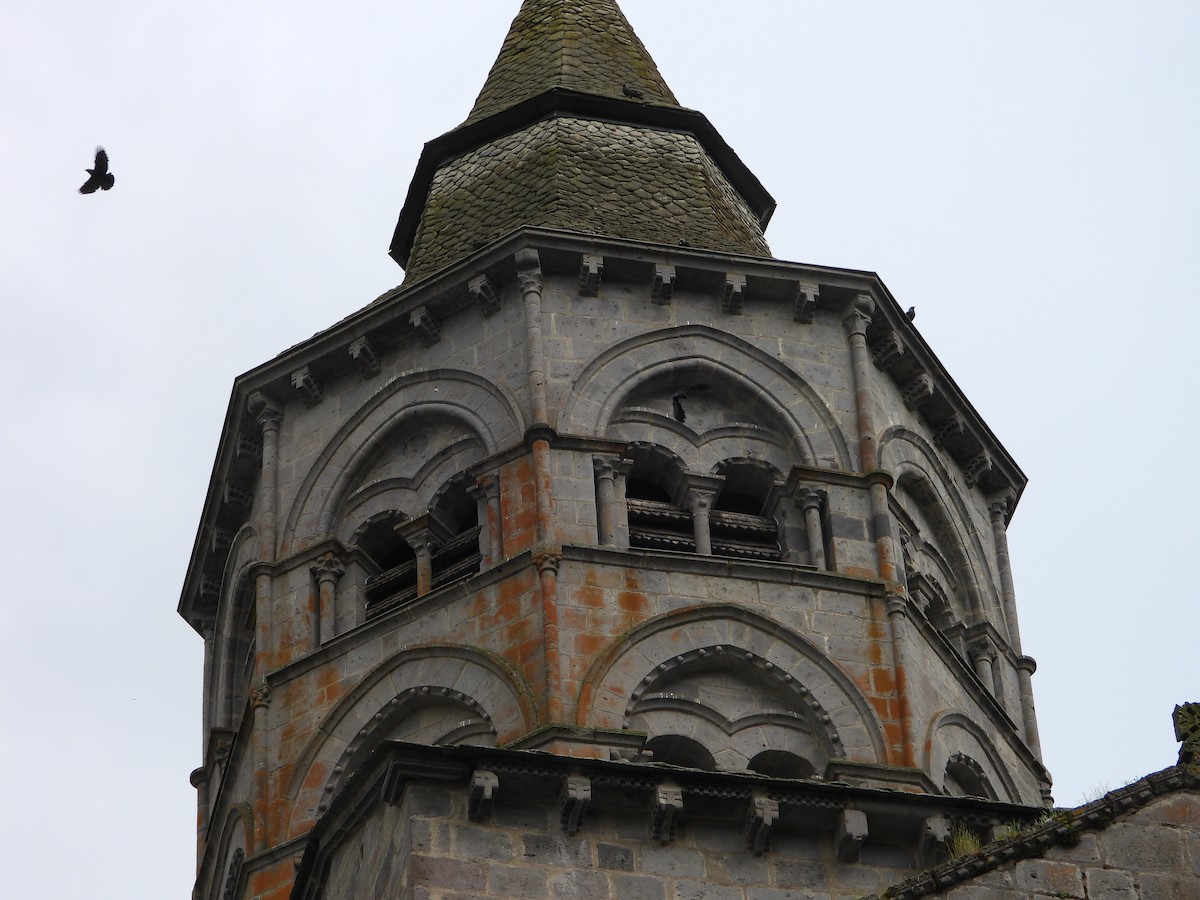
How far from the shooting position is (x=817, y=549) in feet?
113

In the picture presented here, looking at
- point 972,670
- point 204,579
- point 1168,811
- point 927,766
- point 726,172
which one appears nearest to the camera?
point 1168,811

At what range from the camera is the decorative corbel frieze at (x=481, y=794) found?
2744 cm

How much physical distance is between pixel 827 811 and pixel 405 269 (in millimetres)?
13819

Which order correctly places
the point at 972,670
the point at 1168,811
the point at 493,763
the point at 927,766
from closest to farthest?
the point at 1168,811
the point at 493,763
the point at 927,766
the point at 972,670

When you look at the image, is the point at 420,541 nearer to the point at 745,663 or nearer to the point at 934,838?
the point at 745,663

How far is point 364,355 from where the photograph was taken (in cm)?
3666

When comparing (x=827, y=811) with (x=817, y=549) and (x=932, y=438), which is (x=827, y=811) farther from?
(x=932, y=438)

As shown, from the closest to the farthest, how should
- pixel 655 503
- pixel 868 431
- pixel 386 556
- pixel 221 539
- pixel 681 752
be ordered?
pixel 681 752 < pixel 655 503 < pixel 868 431 < pixel 386 556 < pixel 221 539

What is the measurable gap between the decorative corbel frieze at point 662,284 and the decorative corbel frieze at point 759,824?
30.0 feet

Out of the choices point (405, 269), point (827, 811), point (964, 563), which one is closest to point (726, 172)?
point (405, 269)

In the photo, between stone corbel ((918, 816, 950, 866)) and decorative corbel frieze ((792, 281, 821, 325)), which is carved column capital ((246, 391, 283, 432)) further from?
stone corbel ((918, 816, 950, 866))

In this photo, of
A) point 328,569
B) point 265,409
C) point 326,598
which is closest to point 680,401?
point 328,569

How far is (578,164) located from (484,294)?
152 inches

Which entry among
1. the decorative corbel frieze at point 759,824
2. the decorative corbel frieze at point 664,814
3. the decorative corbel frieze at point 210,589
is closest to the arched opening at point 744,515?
the decorative corbel frieze at point 210,589
